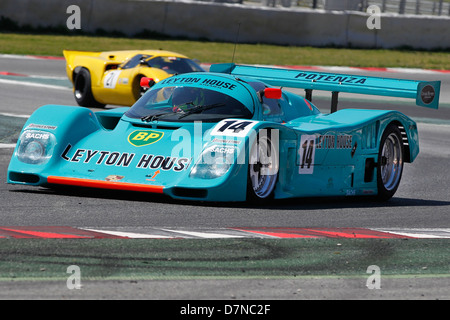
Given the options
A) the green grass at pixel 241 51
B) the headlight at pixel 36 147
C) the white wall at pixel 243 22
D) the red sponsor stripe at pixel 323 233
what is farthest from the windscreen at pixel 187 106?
the white wall at pixel 243 22

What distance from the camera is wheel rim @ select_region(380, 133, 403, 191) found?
31.7 feet

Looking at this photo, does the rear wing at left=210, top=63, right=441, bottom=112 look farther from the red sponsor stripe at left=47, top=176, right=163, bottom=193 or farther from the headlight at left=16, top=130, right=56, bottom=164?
the red sponsor stripe at left=47, top=176, right=163, bottom=193

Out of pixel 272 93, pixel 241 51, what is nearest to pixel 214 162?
pixel 272 93

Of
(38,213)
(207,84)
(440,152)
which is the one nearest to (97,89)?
(440,152)

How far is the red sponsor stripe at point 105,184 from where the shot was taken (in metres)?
7.81

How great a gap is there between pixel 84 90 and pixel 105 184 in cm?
908

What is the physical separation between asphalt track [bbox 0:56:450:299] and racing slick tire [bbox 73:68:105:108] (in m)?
2.29

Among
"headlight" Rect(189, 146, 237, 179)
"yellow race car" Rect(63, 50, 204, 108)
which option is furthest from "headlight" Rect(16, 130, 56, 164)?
"yellow race car" Rect(63, 50, 204, 108)

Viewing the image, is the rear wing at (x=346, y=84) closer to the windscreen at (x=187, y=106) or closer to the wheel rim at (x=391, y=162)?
the wheel rim at (x=391, y=162)

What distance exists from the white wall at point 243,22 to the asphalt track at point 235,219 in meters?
12.6

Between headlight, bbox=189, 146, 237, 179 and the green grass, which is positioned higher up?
headlight, bbox=189, 146, 237, 179

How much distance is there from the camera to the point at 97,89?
16641 mm

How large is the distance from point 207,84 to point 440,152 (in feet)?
19.3
